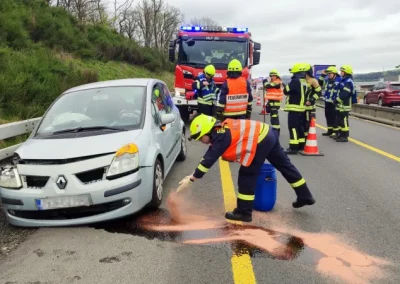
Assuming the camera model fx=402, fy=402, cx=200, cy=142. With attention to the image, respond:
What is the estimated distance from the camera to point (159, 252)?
150 inches

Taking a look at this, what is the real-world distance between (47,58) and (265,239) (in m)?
10.8


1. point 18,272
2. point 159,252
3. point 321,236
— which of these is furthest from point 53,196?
point 321,236

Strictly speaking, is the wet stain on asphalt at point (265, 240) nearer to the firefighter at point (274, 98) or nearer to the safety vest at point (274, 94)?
the firefighter at point (274, 98)

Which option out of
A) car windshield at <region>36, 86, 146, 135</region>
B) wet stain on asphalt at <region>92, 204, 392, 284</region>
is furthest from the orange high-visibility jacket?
car windshield at <region>36, 86, 146, 135</region>

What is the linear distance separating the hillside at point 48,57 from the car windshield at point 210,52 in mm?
3436

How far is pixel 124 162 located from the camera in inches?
170

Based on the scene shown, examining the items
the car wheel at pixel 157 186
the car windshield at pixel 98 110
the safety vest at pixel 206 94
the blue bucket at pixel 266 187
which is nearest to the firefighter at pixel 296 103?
the safety vest at pixel 206 94

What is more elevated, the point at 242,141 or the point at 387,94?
the point at 242,141

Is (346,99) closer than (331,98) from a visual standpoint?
Yes

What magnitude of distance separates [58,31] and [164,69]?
16.6m

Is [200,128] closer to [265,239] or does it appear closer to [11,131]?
[265,239]

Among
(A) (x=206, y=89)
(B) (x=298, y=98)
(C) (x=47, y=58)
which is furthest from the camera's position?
(C) (x=47, y=58)

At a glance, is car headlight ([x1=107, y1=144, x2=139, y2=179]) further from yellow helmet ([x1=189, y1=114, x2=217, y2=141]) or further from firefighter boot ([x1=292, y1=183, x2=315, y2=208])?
firefighter boot ([x1=292, y1=183, x2=315, y2=208])

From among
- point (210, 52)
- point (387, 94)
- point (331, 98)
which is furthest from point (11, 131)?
point (387, 94)
